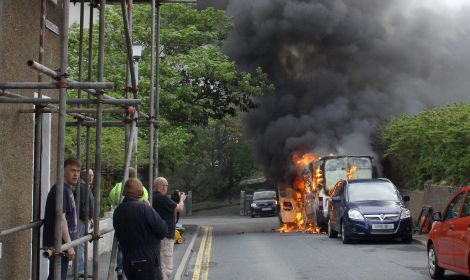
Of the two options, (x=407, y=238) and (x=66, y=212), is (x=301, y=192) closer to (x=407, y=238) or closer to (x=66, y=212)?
(x=407, y=238)

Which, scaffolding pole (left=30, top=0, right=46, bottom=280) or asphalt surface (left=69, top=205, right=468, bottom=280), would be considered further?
asphalt surface (left=69, top=205, right=468, bottom=280)

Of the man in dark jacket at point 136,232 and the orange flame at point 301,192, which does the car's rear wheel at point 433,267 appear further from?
the orange flame at point 301,192

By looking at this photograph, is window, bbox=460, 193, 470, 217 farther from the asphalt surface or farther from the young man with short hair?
the young man with short hair

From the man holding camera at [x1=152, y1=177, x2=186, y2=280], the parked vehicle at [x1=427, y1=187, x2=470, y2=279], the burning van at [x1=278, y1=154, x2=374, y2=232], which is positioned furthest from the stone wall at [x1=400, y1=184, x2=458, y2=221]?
the man holding camera at [x1=152, y1=177, x2=186, y2=280]

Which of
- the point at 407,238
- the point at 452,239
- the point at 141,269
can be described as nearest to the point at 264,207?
the point at 407,238

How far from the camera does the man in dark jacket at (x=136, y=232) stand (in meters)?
6.62

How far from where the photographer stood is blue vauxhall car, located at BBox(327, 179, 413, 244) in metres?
16.6

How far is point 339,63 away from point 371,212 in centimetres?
1626

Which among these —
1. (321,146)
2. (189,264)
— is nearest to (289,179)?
(321,146)

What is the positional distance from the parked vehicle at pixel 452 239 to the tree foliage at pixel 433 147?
6.92m

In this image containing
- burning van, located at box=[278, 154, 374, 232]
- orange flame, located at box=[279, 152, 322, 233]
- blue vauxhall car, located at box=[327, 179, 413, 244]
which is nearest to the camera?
blue vauxhall car, located at box=[327, 179, 413, 244]

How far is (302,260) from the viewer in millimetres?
13812

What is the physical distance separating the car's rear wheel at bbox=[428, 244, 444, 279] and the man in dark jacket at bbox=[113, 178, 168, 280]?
525cm

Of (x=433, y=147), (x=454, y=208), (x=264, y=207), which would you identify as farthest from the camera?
(x=264, y=207)
